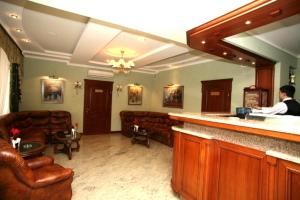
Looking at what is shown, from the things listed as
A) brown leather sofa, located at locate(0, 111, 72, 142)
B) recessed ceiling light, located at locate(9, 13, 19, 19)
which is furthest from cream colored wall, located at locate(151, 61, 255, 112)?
recessed ceiling light, located at locate(9, 13, 19, 19)

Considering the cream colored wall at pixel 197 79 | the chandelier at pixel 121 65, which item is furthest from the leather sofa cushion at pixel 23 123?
the cream colored wall at pixel 197 79

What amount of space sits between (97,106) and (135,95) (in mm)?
1893

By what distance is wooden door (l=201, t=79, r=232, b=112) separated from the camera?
5.60 metres

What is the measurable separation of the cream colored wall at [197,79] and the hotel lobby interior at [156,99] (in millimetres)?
37

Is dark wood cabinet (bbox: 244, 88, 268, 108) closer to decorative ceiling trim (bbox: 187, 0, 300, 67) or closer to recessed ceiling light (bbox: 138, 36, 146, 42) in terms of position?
decorative ceiling trim (bbox: 187, 0, 300, 67)

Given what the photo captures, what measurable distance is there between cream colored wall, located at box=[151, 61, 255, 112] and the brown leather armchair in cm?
490

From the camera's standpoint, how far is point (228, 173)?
7.01ft

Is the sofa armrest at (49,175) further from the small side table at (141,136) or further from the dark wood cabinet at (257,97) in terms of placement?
the dark wood cabinet at (257,97)

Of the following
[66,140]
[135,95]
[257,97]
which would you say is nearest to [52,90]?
[66,140]

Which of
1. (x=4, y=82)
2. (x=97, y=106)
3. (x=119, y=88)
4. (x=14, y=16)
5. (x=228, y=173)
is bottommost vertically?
(x=228, y=173)

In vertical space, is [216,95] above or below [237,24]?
below

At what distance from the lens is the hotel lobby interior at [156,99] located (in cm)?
200

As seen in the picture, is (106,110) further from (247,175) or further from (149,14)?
(247,175)

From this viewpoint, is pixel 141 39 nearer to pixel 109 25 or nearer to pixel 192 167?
pixel 109 25
